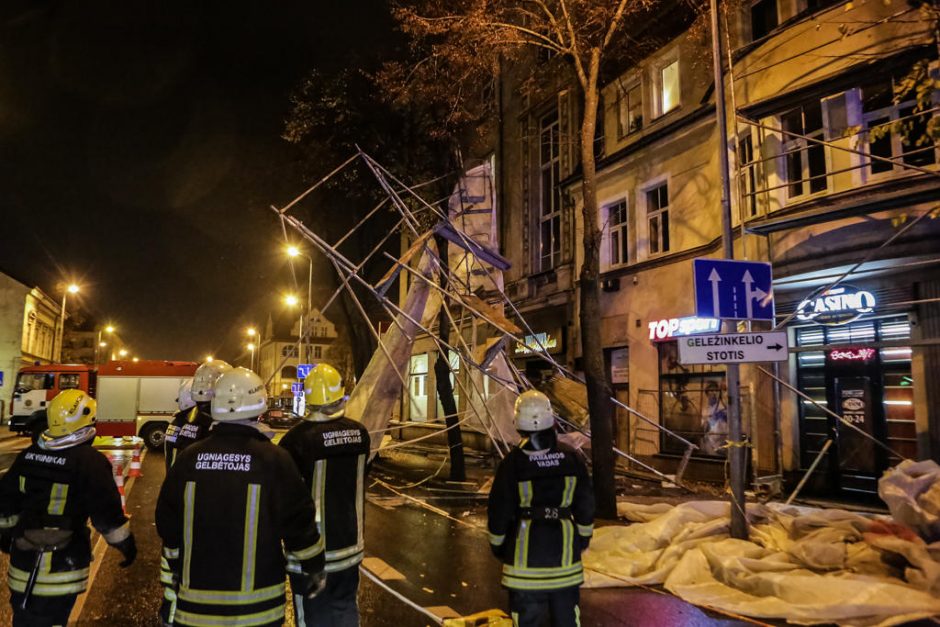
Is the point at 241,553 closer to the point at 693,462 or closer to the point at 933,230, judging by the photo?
the point at 933,230

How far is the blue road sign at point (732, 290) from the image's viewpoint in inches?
281

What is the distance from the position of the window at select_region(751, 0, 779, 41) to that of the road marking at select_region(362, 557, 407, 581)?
38.4ft

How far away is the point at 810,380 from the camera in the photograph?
1207 centimetres

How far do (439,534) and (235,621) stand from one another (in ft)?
20.1

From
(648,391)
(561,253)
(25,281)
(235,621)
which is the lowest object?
(235,621)

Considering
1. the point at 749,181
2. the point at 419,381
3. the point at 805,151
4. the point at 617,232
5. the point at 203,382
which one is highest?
the point at 805,151

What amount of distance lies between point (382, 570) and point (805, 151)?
9.94m

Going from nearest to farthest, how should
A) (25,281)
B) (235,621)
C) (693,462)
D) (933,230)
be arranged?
(235,621) → (933,230) → (693,462) → (25,281)

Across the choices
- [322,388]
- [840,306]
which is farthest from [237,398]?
[840,306]

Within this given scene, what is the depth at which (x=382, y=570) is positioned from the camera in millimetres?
7004

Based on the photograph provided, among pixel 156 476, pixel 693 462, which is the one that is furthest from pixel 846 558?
pixel 156 476

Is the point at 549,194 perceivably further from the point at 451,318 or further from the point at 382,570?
the point at 382,570

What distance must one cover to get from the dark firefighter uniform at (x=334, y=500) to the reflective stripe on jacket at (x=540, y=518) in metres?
0.89

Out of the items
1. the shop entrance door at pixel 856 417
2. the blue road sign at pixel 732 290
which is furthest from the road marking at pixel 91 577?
the shop entrance door at pixel 856 417
